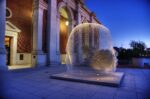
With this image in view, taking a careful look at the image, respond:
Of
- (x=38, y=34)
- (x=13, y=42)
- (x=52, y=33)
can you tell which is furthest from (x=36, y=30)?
(x=13, y=42)

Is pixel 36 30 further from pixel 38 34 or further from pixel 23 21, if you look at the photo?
pixel 23 21

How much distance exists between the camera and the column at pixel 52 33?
14.9 m

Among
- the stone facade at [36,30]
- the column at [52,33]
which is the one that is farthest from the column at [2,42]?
the column at [52,33]

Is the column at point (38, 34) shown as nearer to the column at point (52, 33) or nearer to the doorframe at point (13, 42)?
the column at point (52, 33)

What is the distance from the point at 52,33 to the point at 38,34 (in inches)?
64.1

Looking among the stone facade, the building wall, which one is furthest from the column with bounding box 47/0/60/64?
the building wall

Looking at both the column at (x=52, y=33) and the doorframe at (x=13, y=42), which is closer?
the doorframe at (x=13, y=42)

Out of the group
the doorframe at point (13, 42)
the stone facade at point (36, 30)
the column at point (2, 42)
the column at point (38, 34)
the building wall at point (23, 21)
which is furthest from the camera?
the building wall at point (23, 21)

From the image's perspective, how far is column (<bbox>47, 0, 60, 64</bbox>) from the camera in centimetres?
1491

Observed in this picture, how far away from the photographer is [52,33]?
1517cm

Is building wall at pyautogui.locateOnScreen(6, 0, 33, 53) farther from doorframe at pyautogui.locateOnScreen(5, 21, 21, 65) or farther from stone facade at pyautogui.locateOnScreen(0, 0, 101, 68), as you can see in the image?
doorframe at pyautogui.locateOnScreen(5, 21, 21, 65)

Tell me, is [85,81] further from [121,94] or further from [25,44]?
[25,44]

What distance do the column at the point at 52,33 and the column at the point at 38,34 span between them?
822mm

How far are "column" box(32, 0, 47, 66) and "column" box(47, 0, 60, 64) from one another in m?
0.82
